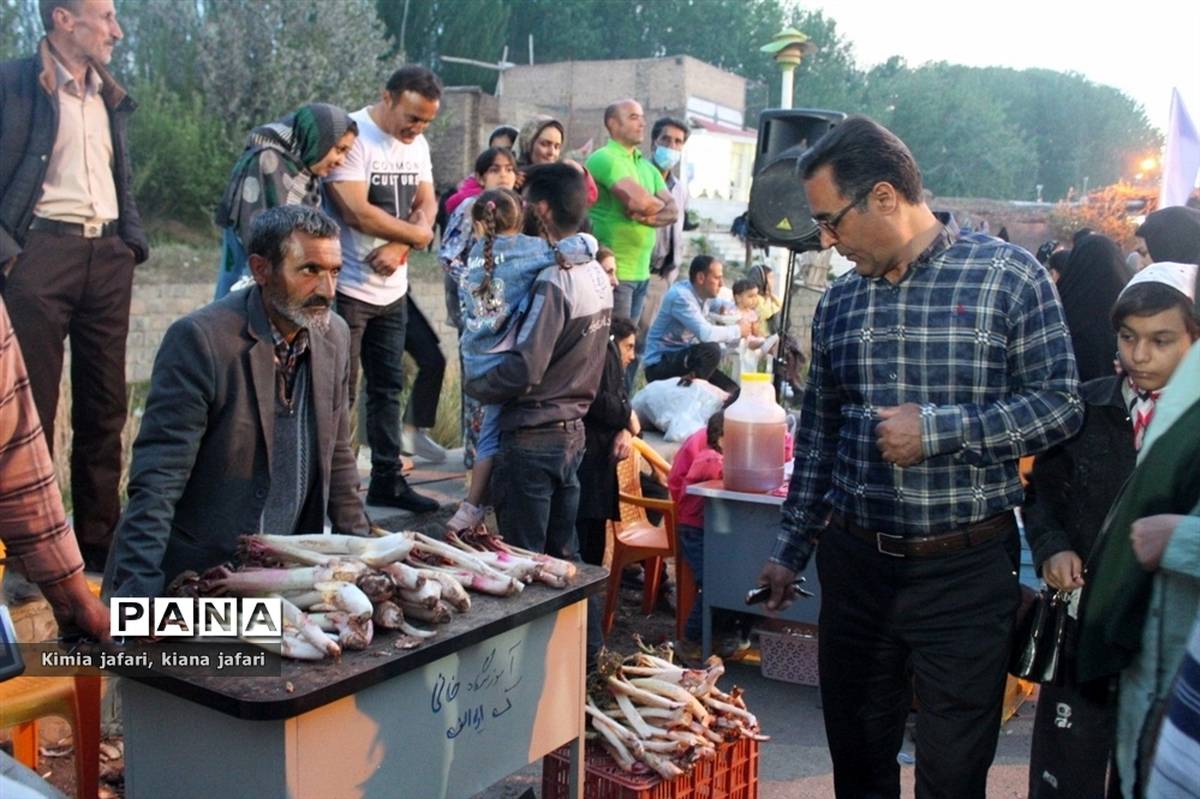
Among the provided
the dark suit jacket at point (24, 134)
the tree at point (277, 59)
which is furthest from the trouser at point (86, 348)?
the tree at point (277, 59)

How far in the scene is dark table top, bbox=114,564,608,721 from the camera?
2.19 meters

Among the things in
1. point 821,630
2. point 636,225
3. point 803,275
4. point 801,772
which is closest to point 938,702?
point 821,630

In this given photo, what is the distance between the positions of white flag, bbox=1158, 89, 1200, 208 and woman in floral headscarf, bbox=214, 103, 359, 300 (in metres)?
5.31

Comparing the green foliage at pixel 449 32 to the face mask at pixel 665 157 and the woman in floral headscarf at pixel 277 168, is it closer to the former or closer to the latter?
the face mask at pixel 665 157

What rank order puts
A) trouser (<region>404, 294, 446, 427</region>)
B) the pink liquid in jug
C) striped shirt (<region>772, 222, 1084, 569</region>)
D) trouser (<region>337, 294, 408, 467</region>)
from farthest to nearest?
trouser (<region>404, 294, 446, 427</region>) → trouser (<region>337, 294, 408, 467</region>) → the pink liquid in jug → striped shirt (<region>772, 222, 1084, 569</region>)

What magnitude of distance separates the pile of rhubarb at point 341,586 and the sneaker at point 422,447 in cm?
378

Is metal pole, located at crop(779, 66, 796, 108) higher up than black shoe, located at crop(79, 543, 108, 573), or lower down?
higher up

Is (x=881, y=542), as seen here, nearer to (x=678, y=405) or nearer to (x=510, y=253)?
(x=510, y=253)

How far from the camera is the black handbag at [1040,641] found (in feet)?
9.14

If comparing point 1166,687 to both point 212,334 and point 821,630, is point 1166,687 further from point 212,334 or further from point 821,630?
point 212,334

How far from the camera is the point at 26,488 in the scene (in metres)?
2.30

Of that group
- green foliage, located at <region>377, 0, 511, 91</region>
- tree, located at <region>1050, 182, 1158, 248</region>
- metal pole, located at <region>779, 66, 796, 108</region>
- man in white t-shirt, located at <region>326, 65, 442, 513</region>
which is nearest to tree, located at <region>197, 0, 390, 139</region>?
metal pole, located at <region>779, 66, 796, 108</region>

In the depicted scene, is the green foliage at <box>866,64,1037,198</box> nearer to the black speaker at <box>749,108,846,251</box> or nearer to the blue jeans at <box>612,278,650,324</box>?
the blue jeans at <box>612,278,650,324</box>

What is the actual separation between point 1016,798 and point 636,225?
13.5 feet
